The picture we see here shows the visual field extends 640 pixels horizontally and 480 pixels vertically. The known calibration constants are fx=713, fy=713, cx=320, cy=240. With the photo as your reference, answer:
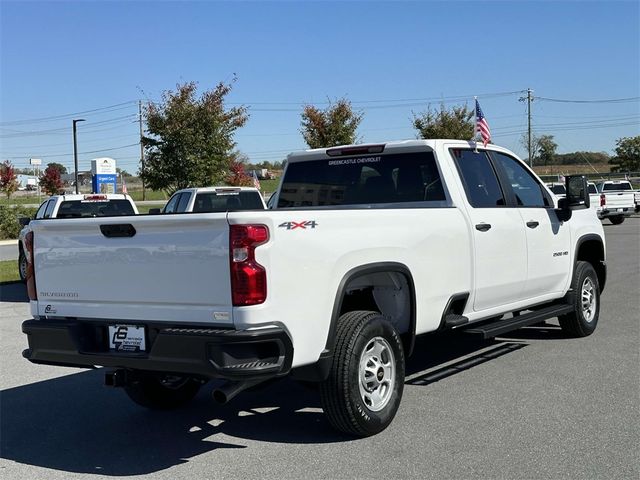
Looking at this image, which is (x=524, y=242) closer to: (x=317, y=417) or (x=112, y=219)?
(x=317, y=417)

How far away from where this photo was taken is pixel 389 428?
516 cm

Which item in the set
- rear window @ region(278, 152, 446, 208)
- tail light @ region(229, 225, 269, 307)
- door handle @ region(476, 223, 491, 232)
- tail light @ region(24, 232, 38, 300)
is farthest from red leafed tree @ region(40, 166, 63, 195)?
tail light @ region(229, 225, 269, 307)

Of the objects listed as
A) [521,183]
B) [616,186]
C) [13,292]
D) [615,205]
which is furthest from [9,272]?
[616,186]

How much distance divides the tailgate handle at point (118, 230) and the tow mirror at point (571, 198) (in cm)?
481

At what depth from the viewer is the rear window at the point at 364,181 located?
6371 millimetres

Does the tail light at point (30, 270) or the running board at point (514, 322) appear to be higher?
the tail light at point (30, 270)

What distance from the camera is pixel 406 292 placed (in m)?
5.44

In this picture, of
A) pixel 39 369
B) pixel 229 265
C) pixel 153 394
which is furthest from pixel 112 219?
pixel 39 369

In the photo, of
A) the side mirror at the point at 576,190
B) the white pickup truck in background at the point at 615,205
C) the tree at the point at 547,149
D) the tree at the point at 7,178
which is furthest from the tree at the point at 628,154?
the side mirror at the point at 576,190

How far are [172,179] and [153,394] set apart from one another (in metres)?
17.2

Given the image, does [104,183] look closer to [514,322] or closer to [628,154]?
[514,322]

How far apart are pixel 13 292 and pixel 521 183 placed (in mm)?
10252

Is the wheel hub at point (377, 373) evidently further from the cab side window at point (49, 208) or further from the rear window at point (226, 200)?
the cab side window at point (49, 208)

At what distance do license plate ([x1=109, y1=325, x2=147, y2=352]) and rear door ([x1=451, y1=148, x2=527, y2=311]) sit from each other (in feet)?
9.71
